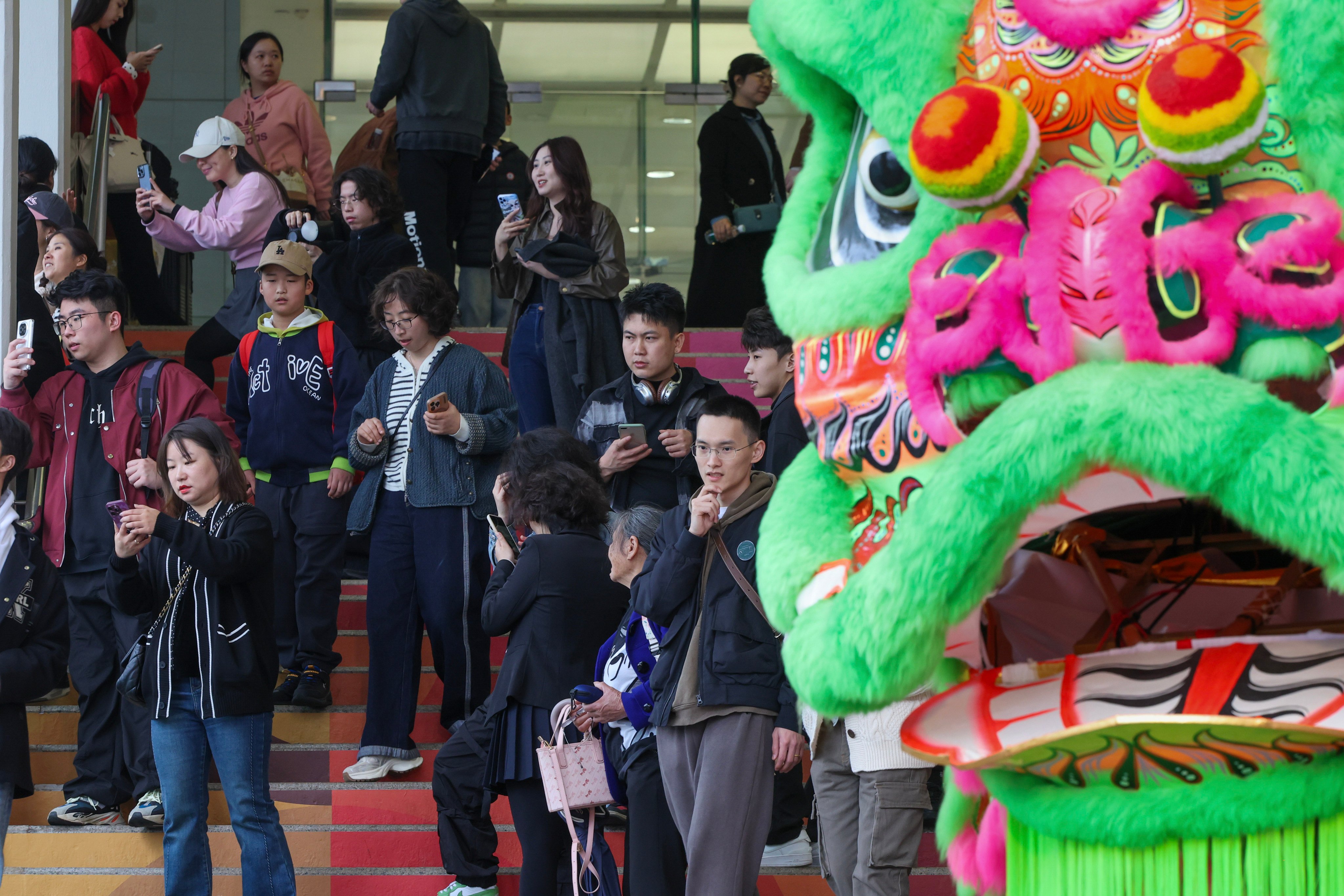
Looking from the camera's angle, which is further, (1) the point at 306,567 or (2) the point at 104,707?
(1) the point at 306,567

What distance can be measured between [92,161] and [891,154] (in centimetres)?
694

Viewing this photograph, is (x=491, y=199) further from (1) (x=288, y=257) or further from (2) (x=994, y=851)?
(2) (x=994, y=851)

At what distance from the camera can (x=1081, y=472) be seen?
1540 millimetres

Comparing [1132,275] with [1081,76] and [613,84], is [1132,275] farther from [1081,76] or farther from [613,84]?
[613,84]

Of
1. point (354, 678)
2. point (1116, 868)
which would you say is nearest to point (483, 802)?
point (354, 678)

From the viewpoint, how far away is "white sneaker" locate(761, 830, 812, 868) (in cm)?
514

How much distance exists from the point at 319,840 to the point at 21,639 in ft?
4.05

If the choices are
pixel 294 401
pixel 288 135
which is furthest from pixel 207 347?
pixel 288 135

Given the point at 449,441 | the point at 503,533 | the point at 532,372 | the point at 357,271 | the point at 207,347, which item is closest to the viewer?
the point at 503,533

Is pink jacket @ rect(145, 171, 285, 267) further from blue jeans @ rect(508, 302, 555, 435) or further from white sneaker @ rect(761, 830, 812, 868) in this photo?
white sneaker @ rect(761, 830, 812, 868)

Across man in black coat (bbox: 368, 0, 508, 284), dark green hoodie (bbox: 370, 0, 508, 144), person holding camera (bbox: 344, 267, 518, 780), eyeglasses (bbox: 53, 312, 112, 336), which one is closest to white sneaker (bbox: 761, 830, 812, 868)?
person holding camera (bbox: 344, 267, 518, 780)

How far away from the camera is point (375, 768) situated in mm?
5477

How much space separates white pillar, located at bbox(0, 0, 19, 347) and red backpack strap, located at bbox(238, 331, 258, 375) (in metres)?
1.02

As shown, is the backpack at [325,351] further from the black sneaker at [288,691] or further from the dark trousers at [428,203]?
the dark trousers at [428,203]
